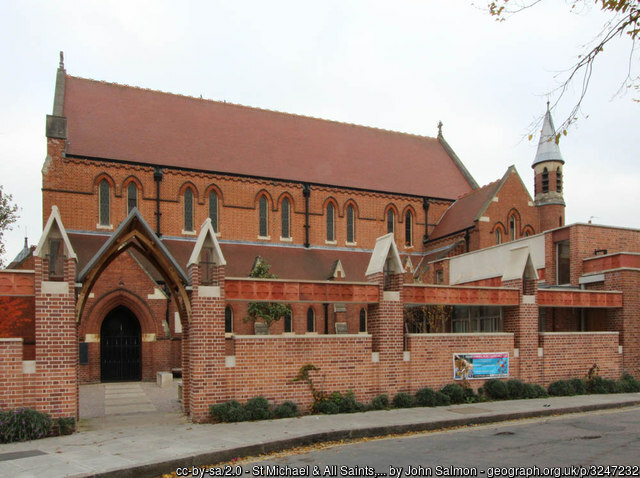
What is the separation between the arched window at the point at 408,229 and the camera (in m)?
36.2

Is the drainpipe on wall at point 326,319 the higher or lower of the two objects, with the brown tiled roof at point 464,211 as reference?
lower

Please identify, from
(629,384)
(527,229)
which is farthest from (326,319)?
(629,384)

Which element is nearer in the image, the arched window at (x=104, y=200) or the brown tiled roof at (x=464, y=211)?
the arched window at (x=104, y=200)

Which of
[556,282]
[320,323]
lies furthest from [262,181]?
[556,282]

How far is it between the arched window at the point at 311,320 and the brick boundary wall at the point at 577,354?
1347 centimetres

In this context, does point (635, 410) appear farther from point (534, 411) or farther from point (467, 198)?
point (467, 198)

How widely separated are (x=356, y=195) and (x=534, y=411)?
828 inches

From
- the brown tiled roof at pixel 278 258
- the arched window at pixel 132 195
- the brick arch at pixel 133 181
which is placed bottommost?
the brown tiled roof at pixel 278 258

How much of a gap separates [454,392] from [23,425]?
1013cm

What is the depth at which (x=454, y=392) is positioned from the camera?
55.0 ft

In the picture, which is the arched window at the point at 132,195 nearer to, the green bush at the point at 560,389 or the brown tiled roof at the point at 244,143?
the brown tiled roof at the point at 244,143

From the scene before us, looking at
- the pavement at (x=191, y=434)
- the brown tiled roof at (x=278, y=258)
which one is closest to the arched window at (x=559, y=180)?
the brown tiled roof at (x=278, y=258)

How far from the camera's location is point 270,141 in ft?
117

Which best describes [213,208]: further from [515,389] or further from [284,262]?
[515,389]
